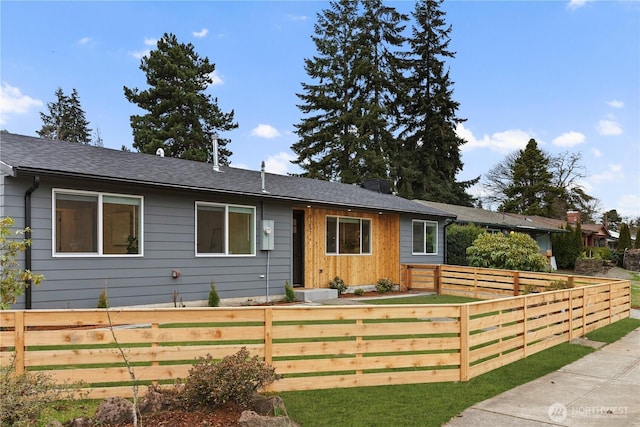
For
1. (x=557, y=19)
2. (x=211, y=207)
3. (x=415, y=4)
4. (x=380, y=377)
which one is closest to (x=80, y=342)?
(x=380, y=377)

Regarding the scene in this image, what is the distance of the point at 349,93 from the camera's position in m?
33.3

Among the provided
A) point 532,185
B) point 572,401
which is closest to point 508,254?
point 572,401

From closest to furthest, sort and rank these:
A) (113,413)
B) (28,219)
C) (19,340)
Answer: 1. (113,413)
2. (19,340)
3. (28,219)

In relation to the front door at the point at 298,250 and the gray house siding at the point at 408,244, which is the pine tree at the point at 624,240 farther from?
the front door at the point at 298,250

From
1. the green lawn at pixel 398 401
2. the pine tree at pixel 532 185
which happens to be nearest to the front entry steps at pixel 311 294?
the green lawn at pixel 398 401

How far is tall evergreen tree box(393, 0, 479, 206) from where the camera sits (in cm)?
3519

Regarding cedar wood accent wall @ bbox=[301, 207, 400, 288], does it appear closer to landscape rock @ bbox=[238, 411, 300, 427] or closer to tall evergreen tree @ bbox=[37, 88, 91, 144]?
landscape rock @ bbox=[238, 411, 300, 427]

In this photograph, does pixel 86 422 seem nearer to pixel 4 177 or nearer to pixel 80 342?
pixel 80 342

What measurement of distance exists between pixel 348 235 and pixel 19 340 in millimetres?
10201

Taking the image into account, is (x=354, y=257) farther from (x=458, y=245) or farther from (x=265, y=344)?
(x=265, y=344)

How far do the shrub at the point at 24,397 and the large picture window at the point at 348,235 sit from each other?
981cm

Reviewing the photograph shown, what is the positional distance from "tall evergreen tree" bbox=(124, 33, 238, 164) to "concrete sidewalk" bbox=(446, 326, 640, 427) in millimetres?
25841

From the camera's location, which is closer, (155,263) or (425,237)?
(155,263)

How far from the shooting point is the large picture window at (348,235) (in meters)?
13.2
